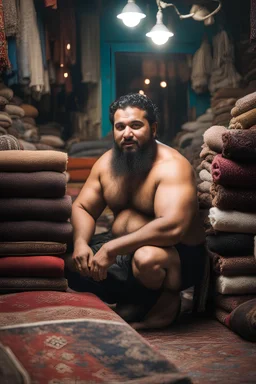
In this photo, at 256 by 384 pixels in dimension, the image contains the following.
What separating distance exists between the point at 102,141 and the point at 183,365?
5897 mm

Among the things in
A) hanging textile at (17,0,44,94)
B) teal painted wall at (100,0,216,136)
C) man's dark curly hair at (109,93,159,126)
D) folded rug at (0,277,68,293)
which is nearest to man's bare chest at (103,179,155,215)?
man's dark curly hair at (109,93,159,126)

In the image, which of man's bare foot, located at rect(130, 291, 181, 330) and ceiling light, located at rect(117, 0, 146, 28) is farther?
ceiling light, located at rect(117, 0, 146, 28)

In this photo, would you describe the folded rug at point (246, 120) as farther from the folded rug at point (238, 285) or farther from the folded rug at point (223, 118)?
the folded rug at point (223, 118)

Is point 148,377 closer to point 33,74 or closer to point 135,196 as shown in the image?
point 135,196

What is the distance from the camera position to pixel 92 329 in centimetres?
317

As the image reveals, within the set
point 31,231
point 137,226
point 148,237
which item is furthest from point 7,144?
point 148,237

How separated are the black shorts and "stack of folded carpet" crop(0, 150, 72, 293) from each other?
0.45m

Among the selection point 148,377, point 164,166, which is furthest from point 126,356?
point 164,166

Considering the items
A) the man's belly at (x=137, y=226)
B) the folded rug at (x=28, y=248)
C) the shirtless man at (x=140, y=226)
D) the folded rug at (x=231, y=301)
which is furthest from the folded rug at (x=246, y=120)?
the folded rug at (x=28, y=248)

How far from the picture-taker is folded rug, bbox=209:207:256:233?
Result: 14.0 ft

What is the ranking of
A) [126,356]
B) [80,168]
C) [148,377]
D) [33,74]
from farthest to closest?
[80,168], [33,74], [126,356], [148,377]

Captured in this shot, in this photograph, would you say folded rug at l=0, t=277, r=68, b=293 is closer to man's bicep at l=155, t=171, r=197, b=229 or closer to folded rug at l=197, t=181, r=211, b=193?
man's bicep at l=155, t=171, r=197, b=229

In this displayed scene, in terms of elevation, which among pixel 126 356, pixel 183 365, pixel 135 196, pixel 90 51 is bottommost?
pixel 183 365

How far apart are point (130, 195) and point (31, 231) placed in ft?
2.70
